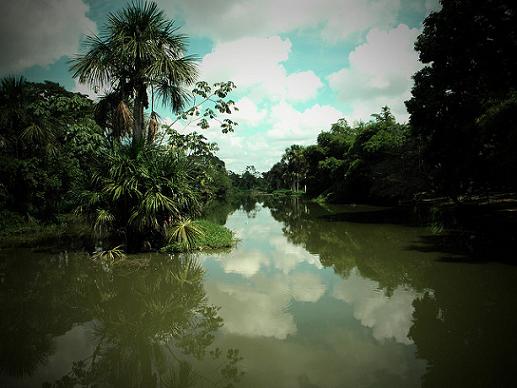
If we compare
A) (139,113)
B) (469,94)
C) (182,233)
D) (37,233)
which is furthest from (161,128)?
(469,94)

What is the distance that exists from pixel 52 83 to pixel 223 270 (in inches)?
1270

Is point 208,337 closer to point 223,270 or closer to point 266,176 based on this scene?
point 223,270

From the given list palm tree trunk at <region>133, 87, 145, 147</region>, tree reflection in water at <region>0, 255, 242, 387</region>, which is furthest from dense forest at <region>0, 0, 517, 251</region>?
tree reflection in water at <region>0, 255, 242, 387</region>

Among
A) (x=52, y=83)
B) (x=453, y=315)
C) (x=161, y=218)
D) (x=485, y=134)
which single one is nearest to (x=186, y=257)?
(x=161, y=218)

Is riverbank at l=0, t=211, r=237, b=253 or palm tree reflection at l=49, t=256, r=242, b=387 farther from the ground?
riverbank at l=0, t=211, r=237, b=253

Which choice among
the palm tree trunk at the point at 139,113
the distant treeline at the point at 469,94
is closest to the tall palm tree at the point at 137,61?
the palm tree trunk at the point at 139,113

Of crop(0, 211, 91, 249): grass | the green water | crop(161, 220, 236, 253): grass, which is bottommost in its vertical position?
the green water

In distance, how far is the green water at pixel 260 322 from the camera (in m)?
4.28

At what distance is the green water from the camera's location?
4277 millimetres

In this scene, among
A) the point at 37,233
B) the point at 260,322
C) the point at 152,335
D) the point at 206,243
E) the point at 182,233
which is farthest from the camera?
the point at 37,233

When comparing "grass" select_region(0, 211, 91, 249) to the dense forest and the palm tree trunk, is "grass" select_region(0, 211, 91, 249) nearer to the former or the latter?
the dense forest

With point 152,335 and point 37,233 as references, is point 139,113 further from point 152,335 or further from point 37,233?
point 152,335

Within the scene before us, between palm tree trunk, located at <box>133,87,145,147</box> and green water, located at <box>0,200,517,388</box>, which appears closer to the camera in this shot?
green water, located at <box>0,200,517,388</box>

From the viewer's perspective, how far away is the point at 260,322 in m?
5.96
